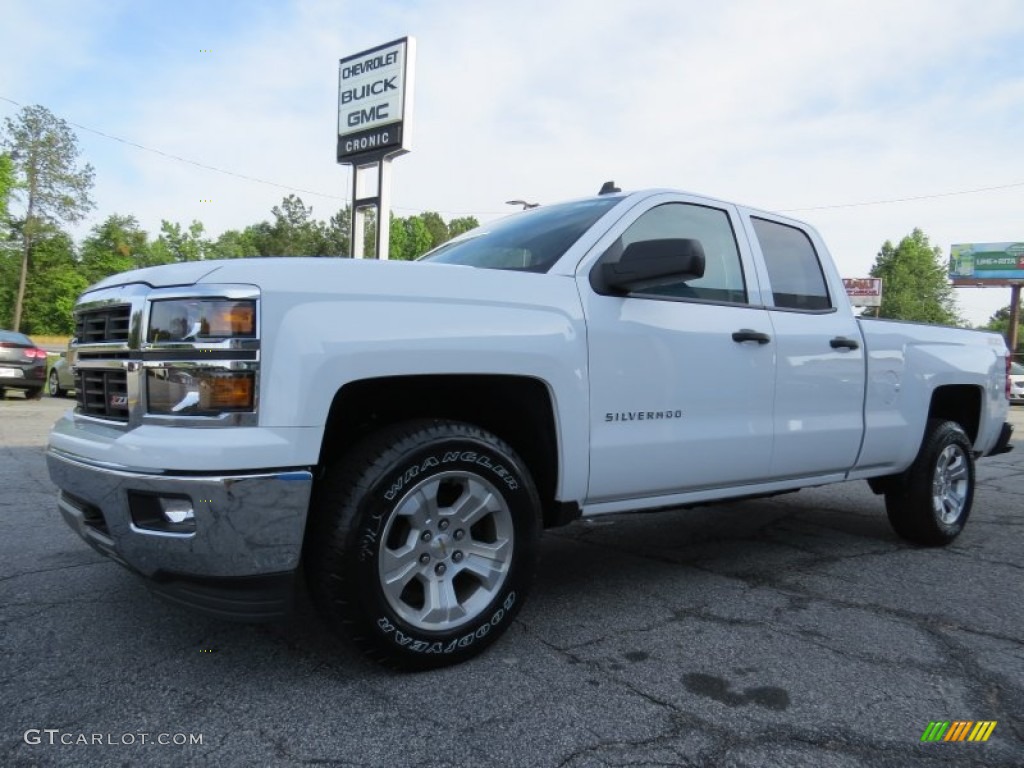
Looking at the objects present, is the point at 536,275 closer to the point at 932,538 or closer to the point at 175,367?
the point at 175,367

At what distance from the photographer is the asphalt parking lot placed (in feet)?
6.82

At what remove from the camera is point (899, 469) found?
4.46 meters

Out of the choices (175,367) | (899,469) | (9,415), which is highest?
(175,367)

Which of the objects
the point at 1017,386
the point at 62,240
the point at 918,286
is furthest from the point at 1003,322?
the point at 62,240

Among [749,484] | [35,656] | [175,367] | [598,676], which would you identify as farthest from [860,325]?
[35,656]

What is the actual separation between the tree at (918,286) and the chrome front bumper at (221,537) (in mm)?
64485

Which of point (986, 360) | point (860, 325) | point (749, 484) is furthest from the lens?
point (986, 360)

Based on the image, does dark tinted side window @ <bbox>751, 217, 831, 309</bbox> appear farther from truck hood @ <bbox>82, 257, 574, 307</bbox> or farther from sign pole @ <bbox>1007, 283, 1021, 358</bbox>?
sign pole @ <bbox>1007, 283, 1021, 358</bbox>

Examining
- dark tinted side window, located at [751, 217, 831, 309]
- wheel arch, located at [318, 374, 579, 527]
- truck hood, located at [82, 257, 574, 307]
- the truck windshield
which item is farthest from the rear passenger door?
truck hood, located at [82, 257, 574, 307]

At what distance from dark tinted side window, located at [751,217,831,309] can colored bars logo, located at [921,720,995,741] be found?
208cm

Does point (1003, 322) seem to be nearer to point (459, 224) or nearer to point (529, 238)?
point (459, 224)

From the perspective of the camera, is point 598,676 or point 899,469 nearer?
point 598,676

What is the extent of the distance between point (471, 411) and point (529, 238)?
3.10ft

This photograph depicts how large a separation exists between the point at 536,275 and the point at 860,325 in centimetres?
226
